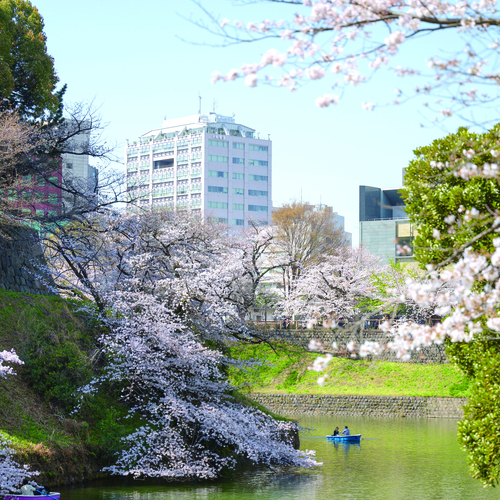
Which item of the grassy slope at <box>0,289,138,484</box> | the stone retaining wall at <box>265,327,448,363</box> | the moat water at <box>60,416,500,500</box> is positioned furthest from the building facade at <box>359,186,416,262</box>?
the grassy slope at <box>0,289,138,484</box>

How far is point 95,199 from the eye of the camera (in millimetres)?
20719

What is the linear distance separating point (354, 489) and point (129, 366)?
21.7 ft

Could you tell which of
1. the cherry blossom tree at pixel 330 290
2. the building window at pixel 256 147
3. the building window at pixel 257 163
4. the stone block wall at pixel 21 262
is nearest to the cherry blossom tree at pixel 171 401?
the stone block wall at pixel 21 262

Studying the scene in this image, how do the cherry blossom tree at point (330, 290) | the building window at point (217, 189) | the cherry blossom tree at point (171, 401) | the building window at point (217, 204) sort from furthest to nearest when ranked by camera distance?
the building window at point (217, 189) < the building window at point (217, 204) < the cherry blossom tree at point (330, 290) < the cherry blossom tree at point (171, 401)

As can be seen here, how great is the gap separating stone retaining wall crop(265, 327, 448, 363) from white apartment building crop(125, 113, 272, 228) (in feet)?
183

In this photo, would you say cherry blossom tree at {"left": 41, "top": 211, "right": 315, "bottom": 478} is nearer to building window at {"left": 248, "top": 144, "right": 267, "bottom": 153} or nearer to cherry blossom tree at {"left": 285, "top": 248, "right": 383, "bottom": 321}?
cherry blossom tree at {"left": 285, "top": 248, "right": 383, "bottom": 321}

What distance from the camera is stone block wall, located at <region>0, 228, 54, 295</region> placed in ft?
64.7

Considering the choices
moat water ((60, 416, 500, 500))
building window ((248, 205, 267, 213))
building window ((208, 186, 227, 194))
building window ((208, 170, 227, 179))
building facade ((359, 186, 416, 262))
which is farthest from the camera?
building window ((248, 205, 267, 213))

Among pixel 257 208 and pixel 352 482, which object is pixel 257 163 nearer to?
pixel 257 208

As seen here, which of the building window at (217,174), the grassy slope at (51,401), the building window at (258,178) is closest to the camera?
the grassy slope at (51,401)

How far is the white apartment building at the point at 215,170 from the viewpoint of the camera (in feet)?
324

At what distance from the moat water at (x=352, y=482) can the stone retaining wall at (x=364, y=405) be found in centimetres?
855

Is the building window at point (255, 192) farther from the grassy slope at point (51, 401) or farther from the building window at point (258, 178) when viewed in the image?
the grassy slope at point (51, 401)

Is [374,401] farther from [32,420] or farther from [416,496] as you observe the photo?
[32,420]
